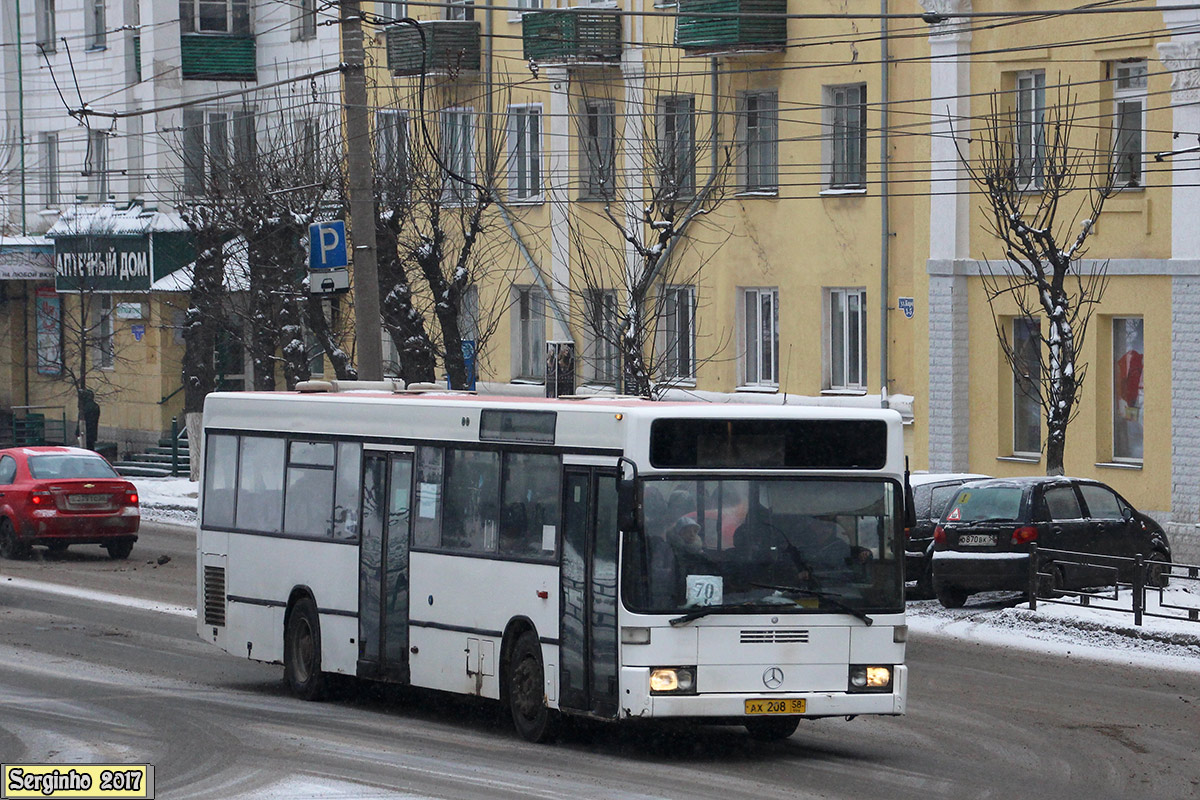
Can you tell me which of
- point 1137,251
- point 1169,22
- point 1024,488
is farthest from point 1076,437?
point 1024,488

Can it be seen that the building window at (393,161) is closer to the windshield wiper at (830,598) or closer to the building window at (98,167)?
the building window at (98,167)

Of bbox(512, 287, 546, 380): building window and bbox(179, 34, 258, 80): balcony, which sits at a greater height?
bbox(179, 34, 258, 80): balcony

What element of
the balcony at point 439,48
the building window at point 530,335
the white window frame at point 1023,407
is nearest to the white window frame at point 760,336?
the white window frame at point 1023,407

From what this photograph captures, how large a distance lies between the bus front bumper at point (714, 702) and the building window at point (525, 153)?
2702cm

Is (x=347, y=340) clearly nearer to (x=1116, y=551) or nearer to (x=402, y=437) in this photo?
(x=1116, y=551)

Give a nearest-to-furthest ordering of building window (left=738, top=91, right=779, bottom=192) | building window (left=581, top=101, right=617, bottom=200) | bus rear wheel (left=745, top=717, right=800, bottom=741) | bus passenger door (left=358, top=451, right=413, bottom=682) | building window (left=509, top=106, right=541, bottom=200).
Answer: bus rear wheel (left=745, top=717, right=800, bottom=741) < bus passenger door (left=358, top=451, right=413, bottom=682) < building window (left=738, top=91, right=779, bottom=192) < building window (left=581, top=101, right=617, bottom=200) < building window (left=509, top=106, right=541, bottom=200)

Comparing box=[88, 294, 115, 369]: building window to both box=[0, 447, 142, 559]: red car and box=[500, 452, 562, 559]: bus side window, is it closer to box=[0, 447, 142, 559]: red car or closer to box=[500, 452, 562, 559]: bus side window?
box=[0, 447, 142, 559]: red car

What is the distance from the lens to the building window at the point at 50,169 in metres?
51.8

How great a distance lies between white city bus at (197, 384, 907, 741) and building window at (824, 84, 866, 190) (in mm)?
18932

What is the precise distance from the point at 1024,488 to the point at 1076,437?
320 inches

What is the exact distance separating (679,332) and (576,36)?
5.55 metres

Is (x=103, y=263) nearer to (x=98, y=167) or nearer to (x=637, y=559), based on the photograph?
(x=98, y=167)

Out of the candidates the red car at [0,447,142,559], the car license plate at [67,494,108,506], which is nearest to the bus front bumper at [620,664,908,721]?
the red car at [0,447,142,559]

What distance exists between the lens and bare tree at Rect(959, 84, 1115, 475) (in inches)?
1013
